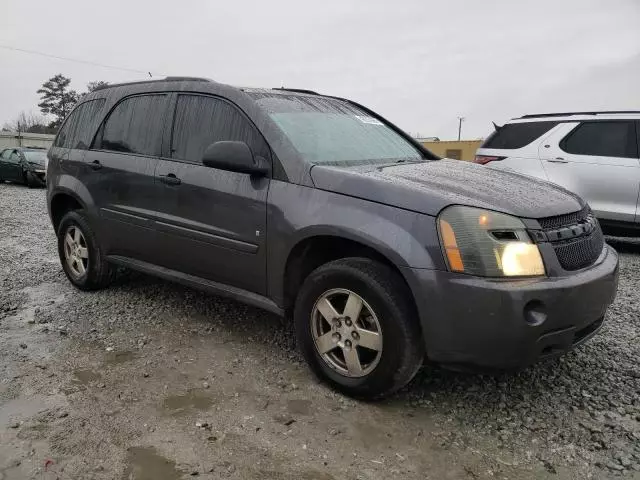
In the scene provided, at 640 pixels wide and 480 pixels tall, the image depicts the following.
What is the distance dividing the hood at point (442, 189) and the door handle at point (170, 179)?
112 cm

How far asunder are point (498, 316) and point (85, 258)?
3.70 metres

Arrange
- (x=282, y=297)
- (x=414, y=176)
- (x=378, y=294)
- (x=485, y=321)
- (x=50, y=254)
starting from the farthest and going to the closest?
(x=50, y=254) → (x=282, y=297) → (x=414, y=176) → (x=378, y=294) → (x=485, y=321)

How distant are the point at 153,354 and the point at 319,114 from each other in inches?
78.7

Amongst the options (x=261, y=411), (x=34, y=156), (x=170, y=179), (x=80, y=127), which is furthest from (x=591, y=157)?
(x=34, y=156)

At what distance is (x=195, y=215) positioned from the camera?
3592mm

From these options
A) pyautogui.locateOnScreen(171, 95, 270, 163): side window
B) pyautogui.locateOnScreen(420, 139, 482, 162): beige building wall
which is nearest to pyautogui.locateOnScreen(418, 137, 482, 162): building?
pyautogui.locateOnScreen(420, 139, 482, 162): beige building wall

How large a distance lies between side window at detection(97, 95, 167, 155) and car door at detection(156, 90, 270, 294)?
0.62ft

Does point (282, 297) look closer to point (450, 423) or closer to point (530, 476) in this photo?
point (450, 423)

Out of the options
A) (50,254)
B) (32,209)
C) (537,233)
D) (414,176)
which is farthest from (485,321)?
(32,209)

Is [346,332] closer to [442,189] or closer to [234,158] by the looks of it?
[442,189]

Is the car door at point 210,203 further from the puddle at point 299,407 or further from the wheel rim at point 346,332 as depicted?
the puddle at point 299,407

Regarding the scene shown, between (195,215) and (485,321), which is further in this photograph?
(195,215)

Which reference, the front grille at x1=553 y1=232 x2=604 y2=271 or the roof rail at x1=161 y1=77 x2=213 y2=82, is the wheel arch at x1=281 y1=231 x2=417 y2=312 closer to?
the front grille at x1=553 y1=232 x2=604 y2=271

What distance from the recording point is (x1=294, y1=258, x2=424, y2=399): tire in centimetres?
268
